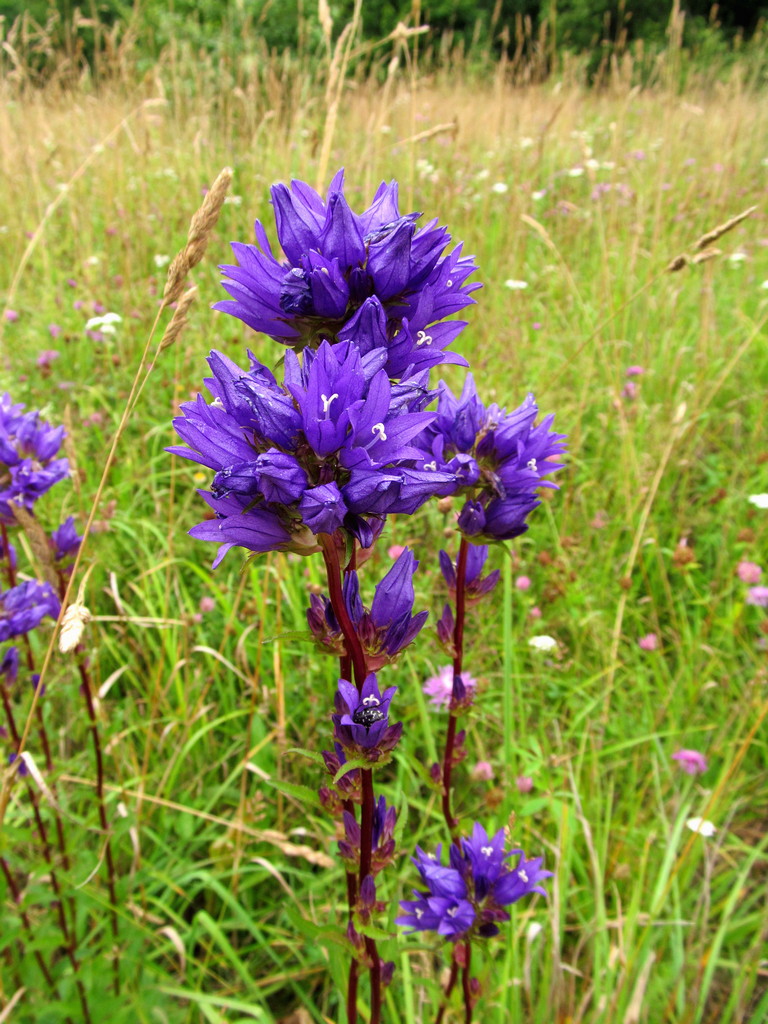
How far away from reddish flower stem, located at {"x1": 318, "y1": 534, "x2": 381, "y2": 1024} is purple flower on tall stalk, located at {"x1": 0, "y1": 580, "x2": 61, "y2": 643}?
3.53 feet

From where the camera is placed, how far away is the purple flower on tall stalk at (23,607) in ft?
5.92

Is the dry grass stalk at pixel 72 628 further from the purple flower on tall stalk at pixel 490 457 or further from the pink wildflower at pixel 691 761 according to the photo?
the pink wildflower at pixel 691 761

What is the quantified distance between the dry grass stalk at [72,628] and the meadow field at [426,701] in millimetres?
202

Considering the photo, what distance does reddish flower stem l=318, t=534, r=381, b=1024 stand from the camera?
1062mm

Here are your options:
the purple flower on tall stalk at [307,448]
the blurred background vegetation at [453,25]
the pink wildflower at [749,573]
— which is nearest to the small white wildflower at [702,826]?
the pink wildflower at [749,573]

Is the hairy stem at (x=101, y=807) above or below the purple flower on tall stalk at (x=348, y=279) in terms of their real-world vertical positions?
below

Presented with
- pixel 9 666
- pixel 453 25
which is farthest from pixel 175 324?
pixel 453 25

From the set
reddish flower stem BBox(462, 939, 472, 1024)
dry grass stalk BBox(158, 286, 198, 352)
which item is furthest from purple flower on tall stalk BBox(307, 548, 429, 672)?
reddish flower stem BBox(462, 939, 472, 1024)

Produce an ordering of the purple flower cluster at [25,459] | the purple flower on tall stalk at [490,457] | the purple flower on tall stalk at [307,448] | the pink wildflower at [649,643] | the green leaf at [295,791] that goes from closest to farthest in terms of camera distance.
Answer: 1. the purple flower on tall stalk at [307,448]
2. the green leaf at [295,791]
3. the purple flower on tall stalk at [490,457]
4. the purple flower cluster at [25,459]
5. the pink wildflower at [649,643]

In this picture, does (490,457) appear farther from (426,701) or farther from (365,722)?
(426,701)

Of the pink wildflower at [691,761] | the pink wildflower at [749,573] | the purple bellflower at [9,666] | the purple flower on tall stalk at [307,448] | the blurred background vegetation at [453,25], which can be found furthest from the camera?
the blurred background vegetation at [453,25]

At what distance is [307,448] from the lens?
1.02m

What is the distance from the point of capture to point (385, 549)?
2.85 meters

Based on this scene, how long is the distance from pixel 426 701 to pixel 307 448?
1672 millimetres
